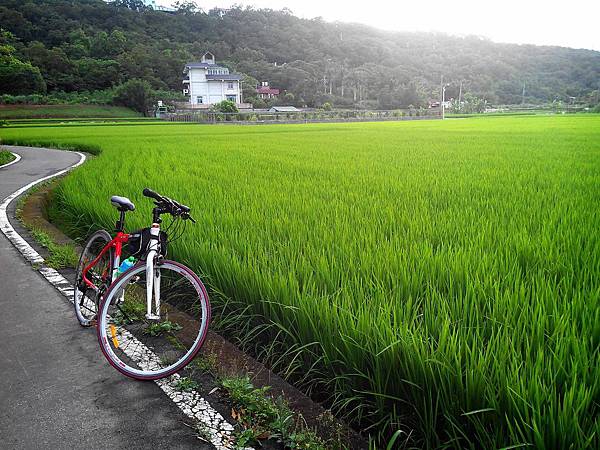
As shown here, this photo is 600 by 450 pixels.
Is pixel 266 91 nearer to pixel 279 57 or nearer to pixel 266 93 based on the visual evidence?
pixel 266 93

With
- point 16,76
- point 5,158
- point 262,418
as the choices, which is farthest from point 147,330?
point 16,76

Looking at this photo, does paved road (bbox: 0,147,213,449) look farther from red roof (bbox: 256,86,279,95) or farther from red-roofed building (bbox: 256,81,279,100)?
red roof (bbox: 256,86,279,95)

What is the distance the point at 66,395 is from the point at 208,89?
189 feet

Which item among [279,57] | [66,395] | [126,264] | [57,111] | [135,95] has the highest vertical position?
[279,57]

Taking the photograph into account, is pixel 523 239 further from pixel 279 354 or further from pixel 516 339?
pixel 279 354

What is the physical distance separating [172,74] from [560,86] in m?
52.5

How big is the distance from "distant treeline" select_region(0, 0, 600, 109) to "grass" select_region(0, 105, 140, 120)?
4.07 meters

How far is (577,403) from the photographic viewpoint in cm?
139

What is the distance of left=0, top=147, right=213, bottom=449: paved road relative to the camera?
182 centimetres

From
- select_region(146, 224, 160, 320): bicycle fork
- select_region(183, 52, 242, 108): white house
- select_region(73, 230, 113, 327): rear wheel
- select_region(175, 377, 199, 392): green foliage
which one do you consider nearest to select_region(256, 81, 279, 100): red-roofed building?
select_region(183, 52, 242, 108): white house

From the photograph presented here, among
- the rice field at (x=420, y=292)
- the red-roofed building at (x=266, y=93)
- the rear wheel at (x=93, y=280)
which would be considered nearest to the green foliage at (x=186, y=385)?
the rice field at (x=420, y=292)

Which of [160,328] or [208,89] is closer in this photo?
[160,328]

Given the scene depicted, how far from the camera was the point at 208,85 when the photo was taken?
184ft

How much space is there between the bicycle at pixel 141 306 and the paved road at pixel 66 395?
113mm
